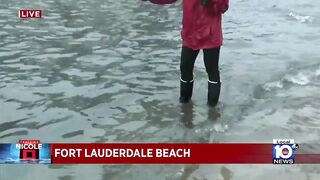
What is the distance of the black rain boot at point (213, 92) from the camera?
22.1 feet

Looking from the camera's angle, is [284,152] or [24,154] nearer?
[24,154]

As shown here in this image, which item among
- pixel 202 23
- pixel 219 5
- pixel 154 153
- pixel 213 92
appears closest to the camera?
pixel 154 153

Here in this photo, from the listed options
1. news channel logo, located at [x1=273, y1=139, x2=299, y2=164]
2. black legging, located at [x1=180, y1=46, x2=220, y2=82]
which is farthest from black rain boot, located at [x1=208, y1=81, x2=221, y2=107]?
news channel logo, located at [x1=273, y1=139, x2=299, y2=164]

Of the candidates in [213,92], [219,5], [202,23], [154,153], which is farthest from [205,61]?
[154,153]

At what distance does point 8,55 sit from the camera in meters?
8.94

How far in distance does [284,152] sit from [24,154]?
3.00 meters

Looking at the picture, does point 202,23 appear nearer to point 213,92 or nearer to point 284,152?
point 213,92

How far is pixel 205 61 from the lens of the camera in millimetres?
6562

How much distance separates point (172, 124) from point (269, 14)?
8.60 meters

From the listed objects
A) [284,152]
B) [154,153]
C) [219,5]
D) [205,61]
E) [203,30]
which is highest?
[219,5]

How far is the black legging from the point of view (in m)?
6.45

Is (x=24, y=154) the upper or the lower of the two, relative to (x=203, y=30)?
lower

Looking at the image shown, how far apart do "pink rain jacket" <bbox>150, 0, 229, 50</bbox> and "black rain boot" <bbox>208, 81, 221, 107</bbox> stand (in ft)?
2.16

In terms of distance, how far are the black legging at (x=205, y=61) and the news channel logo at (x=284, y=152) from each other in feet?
5.13
